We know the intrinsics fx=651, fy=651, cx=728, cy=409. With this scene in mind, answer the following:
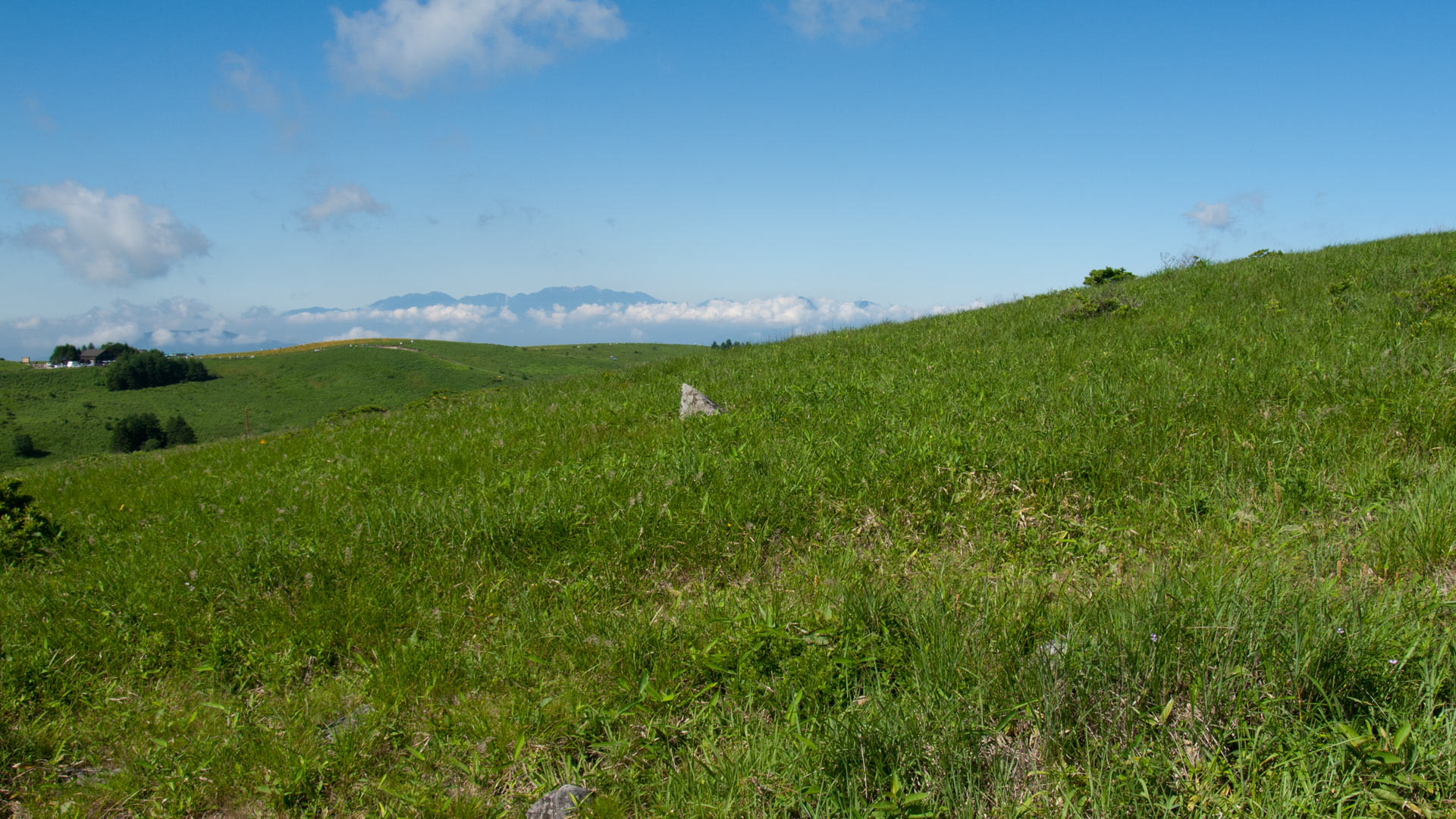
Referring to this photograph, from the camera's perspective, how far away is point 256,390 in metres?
110

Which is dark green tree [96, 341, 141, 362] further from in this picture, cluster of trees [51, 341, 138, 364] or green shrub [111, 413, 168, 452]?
green shrub [111, 413, 168, 452]

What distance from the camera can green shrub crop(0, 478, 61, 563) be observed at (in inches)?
239

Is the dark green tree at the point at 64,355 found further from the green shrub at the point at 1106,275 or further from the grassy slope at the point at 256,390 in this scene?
the green shrub at the point at 1106,275

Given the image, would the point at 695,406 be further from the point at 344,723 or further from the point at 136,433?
the point at 136,433

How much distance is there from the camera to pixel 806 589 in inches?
155

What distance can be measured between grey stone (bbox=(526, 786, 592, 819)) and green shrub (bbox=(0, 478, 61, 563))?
6668mm

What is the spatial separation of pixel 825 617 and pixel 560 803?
149 cm

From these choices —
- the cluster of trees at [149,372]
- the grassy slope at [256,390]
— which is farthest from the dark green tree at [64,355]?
the cluster of trees at [149,372]

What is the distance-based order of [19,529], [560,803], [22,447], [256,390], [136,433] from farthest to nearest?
1. [256,390]
2. [136,433]
3. [22,447]
4. [19,529]
5. [560,803]

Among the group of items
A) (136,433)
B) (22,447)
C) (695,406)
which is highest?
(695,406)

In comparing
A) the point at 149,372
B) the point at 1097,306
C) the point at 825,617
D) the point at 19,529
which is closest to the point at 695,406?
the point at 825,617

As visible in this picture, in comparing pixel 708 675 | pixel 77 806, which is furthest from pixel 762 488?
pixel 77 806

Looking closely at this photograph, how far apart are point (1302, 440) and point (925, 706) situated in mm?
4823

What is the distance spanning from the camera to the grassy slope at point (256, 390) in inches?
3440
